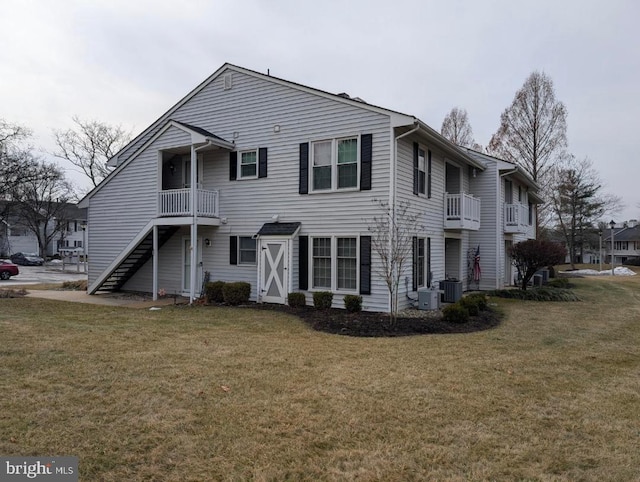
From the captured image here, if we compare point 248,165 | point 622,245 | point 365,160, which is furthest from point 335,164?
point 622,245

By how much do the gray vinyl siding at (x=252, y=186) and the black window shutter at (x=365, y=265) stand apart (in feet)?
0.45

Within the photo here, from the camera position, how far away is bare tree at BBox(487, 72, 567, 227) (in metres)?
29.4

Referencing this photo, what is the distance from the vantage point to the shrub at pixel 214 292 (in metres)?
13.5

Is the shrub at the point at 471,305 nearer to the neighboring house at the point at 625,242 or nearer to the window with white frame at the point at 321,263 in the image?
the window with white frame at the point at 321,263

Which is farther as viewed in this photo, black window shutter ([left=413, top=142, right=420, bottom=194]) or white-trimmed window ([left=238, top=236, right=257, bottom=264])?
white-trimmed window ([left=238, top=236, right=257, bottom=264])

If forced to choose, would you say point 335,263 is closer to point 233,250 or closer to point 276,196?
point 276,196

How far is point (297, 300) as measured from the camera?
490 inches

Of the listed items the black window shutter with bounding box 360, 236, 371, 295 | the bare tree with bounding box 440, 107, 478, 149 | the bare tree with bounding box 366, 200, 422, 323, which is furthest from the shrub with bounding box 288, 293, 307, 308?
the bare tree with bounding box 440, 107, 478, 149

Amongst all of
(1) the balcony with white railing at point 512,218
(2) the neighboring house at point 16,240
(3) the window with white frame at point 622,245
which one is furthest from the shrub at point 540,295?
(3) the window with white frame at point 622,245

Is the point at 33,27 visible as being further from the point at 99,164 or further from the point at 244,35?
the point at 99,164

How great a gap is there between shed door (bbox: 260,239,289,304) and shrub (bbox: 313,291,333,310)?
1.22 m

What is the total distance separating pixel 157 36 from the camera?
535 inches

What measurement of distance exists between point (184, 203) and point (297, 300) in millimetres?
4968

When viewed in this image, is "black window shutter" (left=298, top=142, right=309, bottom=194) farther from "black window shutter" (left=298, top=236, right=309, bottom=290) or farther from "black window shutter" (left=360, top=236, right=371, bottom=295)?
"black window shutter" (left=360, top=236, right=371, bottom=295)
